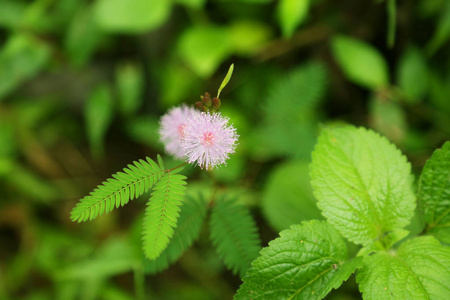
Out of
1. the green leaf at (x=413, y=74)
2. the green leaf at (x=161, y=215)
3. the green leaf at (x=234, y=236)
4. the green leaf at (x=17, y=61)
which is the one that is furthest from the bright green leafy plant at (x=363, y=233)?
the green leaf at (x=17, y=61)

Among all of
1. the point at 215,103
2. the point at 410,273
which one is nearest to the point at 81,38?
the point at 215,103

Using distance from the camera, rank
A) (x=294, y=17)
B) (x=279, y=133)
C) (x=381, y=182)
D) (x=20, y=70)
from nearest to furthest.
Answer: (x=381, y=182) → (x=294, y=17) → (x=279, y=133) → (x=20, y=70)

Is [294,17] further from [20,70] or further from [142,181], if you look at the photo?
[20,70]

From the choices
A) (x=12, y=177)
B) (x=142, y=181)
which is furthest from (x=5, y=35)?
(x=142, y=181)

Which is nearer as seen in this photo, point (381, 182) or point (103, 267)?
point (381, 182)

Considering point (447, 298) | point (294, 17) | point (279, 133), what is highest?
point (294, 17)

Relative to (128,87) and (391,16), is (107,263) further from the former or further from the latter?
(391,16)

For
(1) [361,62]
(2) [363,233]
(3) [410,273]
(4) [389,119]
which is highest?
(1) [361,62]

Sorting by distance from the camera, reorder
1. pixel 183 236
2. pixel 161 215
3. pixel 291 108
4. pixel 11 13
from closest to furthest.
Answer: pixel 161 215
pixel 183 236
pixel 291 108
pixel 11 13
